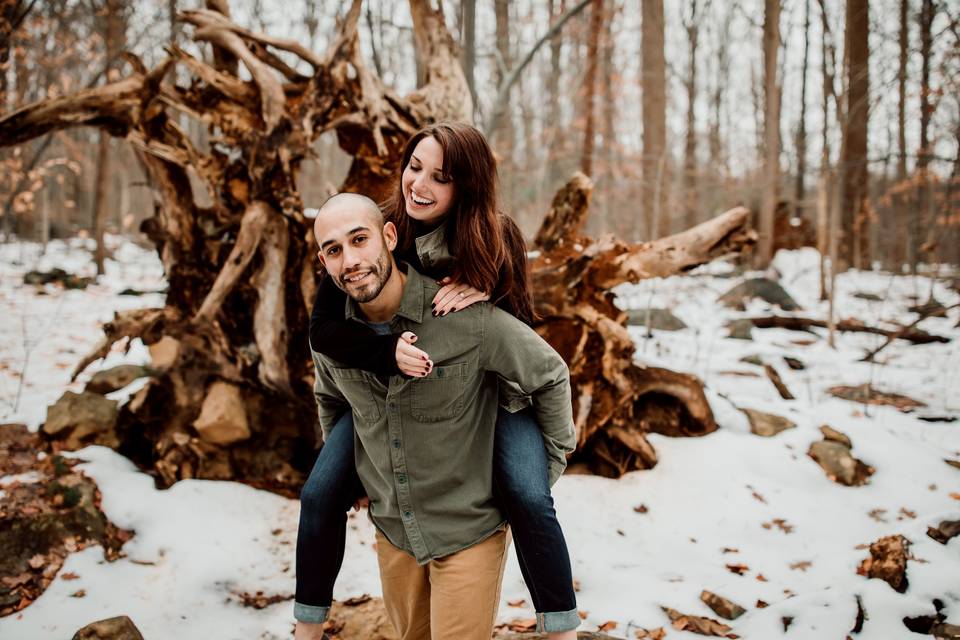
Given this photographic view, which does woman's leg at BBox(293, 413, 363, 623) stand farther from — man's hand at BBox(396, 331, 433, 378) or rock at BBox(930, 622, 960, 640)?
rock at BBox(930, 622, 960, 640)

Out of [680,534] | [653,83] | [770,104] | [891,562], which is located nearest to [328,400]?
[680,534]

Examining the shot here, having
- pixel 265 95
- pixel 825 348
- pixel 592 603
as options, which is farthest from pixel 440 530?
pixel 825 348

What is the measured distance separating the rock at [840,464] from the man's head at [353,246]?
4.23 metres

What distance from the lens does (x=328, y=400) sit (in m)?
2.38

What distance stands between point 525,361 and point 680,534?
2.73m

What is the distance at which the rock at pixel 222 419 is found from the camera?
14.2ft

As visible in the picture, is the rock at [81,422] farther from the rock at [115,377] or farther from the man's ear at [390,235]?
the man's ear at [390,235]

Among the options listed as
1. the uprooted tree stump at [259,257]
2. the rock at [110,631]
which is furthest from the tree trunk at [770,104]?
the rock at [110,631]

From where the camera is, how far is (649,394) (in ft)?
17.5

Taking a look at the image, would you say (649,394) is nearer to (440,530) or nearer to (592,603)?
(592,603)

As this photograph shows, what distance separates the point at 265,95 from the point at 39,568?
3.16 metres

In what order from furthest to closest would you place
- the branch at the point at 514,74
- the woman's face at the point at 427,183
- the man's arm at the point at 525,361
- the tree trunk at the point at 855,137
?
the tree trunk at the point at 855,137, the branch at the point at 514,74, the woman's face at the point at 427,183, the man's arm at the point at 525,361

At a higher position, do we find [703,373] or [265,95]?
[265,95]

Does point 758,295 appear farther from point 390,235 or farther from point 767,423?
point 390,235
